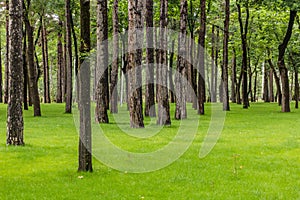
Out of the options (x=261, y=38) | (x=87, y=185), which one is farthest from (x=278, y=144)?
(x=261, y=38)

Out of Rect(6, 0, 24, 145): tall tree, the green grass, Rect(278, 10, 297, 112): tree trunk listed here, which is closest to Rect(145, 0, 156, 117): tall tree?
the green grass

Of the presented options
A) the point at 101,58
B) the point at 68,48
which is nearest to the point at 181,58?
the point at 101,58

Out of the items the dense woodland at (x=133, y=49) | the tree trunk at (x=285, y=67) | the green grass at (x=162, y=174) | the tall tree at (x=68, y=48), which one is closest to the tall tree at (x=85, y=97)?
the dense woodland at (x=133, y=49)

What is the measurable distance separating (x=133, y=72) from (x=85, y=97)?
8799 millimetres

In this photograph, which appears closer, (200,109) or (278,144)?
(278,144)

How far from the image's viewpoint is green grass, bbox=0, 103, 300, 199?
28.4 feet

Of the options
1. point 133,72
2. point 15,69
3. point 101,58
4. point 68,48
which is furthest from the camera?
point 68,48

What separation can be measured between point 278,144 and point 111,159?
20.6ft

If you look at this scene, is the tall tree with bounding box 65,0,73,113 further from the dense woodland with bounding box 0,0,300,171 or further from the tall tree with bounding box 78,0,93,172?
the tall tree with bounding box 78,0,93,172

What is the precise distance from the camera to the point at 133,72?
61.8 feet

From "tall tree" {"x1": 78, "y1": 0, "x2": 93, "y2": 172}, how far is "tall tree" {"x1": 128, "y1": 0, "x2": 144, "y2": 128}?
25.5 ft

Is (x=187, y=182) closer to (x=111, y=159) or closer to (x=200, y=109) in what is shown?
(x=111, y=159)

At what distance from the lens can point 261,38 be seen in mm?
41719

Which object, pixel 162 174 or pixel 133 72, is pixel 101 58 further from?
pixel 162 174
